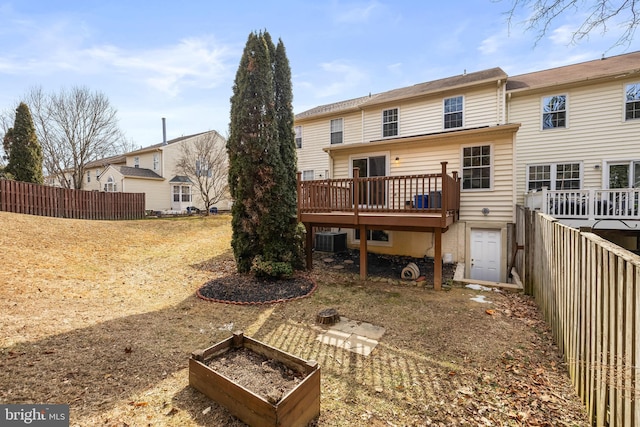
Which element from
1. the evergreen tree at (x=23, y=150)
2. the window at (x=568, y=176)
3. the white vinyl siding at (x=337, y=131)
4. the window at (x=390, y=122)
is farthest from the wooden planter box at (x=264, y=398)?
the evergreen tree at (x=23, y=150)

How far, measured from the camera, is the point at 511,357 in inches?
150

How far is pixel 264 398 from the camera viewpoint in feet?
8.05

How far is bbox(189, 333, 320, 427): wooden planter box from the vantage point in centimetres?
235

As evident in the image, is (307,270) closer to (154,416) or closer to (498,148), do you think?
(154,416)

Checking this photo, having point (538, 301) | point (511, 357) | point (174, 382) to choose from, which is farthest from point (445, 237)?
point (174, 382)

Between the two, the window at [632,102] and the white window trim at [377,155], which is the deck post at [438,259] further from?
the window at [632,102]

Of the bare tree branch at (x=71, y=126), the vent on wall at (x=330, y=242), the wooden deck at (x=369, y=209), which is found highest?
the bare tree branch at (x=71, y=126)

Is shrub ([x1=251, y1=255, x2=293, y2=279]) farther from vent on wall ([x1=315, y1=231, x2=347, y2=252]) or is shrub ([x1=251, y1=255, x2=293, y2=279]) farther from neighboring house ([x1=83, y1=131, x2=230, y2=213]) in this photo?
neighboring house ([x1=83, y1=131, x2=230, y2=213])

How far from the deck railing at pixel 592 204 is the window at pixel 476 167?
178 cm

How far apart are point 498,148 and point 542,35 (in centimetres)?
537

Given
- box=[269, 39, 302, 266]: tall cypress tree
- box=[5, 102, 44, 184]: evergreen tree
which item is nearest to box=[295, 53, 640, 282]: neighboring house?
box=[269, 39, 302, 266]: tall cypress tree

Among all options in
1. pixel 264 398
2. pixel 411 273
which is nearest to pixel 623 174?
pixel 411 273

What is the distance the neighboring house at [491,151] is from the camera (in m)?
8.61

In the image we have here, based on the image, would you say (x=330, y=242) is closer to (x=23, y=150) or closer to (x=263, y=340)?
(x=263, y=340)
